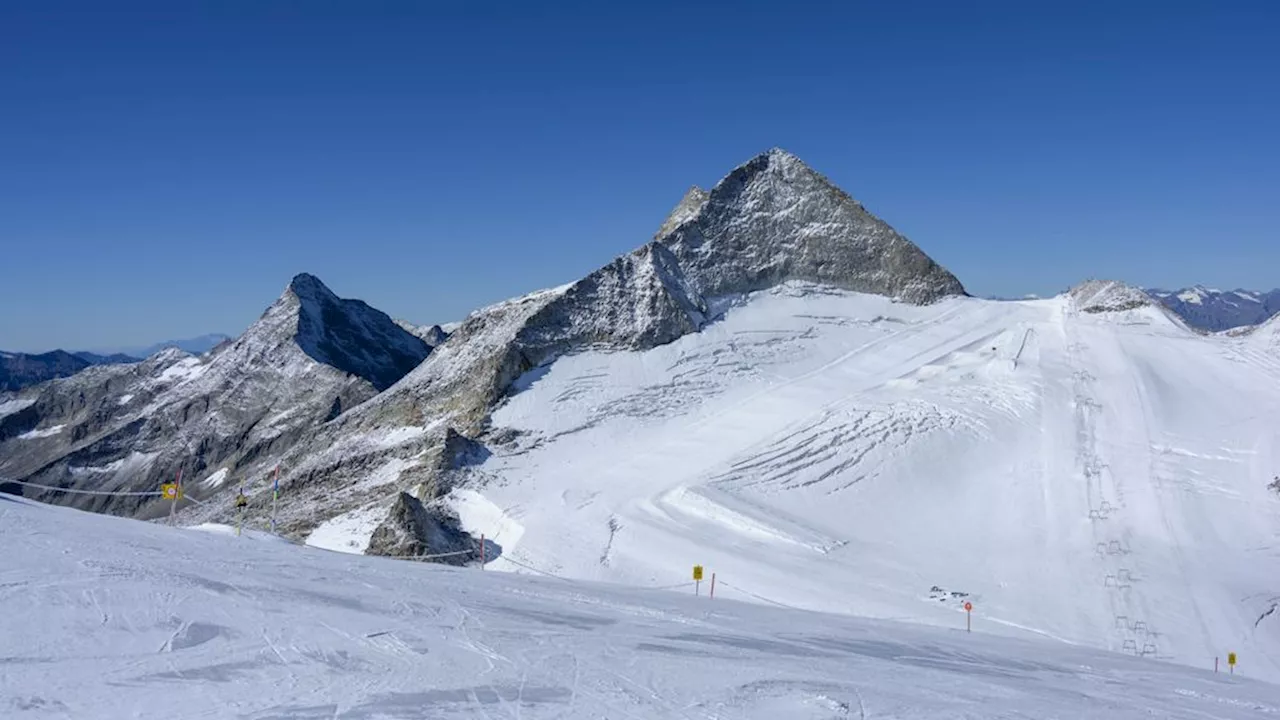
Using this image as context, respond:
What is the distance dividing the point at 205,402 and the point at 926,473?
7912 cm

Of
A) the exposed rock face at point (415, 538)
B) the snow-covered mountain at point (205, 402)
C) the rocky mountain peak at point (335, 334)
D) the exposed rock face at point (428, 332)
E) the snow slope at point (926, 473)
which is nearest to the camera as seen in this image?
the snow slope at point (926, 473)

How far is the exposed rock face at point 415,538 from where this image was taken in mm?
31891

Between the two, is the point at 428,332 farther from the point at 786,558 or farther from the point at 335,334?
the point at 786,558

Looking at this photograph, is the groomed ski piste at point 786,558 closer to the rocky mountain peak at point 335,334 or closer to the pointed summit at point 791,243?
the pointed summit at point 791,243

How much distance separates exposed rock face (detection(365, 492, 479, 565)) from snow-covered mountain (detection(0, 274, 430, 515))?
45.6 meters

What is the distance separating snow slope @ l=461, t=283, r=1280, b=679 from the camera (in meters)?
28.5

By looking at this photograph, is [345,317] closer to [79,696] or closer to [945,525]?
[945,525]

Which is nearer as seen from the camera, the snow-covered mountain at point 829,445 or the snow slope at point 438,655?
the snow slope at point 438,655

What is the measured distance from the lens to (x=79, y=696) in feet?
31.7

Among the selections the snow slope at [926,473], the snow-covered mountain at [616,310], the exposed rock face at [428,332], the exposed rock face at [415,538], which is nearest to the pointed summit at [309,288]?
the exposed rock face at [428,332]

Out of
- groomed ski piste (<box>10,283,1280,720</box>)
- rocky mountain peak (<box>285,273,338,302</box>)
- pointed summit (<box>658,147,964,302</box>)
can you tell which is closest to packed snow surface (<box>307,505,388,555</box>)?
groomed ski piste (<box>10,283,1280,720</box>)

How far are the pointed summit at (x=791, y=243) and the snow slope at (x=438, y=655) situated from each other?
1588 inches

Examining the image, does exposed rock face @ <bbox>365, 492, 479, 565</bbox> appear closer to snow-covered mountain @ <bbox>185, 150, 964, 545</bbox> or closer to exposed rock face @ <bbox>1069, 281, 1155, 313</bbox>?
snow-covered mountain @ <bbox>185, 150, 964, 545</bbox>

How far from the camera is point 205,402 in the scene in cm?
9200
